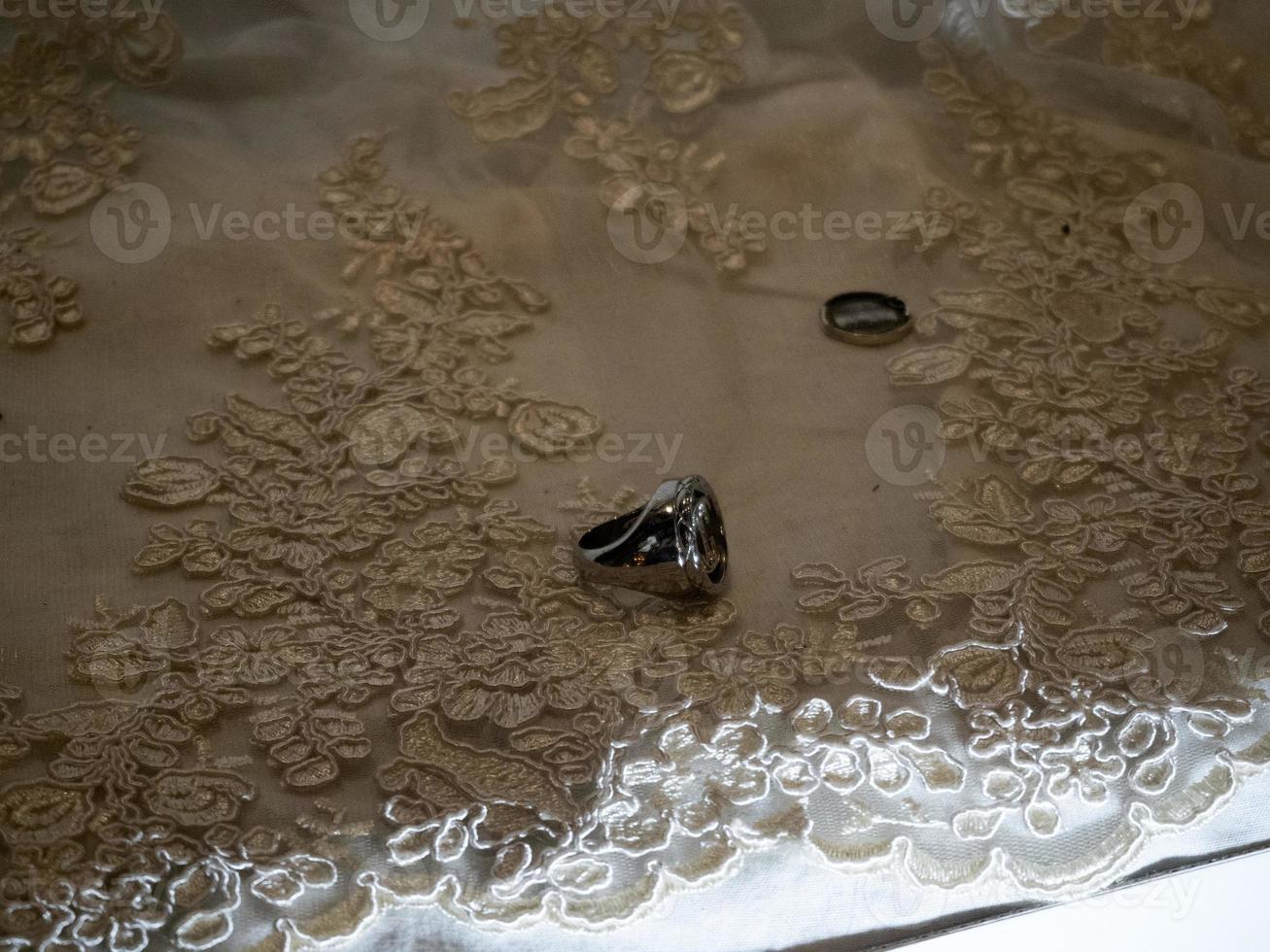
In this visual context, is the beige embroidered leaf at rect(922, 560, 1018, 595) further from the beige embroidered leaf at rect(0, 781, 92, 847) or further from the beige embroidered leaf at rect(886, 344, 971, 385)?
the beige embroidered leaf at rect(0, 781, 92, 847)

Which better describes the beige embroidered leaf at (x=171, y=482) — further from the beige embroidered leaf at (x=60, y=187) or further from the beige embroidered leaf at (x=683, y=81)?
the beige embroidered leaf at (x=683, y=81)

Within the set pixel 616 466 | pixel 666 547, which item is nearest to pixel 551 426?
pixel 616 466

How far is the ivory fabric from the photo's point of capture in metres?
0.76

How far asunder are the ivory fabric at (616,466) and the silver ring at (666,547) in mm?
22

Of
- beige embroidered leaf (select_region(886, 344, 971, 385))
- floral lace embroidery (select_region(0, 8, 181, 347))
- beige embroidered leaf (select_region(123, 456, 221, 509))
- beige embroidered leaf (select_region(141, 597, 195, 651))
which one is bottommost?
beige embroidered leaf (select_region(141, 597, 195, 651))

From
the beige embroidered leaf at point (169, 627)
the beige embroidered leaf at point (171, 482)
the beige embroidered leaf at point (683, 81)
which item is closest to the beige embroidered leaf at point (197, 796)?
the beige embroidered leaf at point (169, 627)

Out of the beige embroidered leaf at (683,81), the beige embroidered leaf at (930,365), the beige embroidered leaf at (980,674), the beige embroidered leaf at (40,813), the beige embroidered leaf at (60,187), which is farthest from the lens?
the beige embroidered leaf at (683,81)

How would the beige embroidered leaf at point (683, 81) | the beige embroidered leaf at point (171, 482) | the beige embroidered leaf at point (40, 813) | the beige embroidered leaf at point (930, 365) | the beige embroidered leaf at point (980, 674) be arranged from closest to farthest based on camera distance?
the beige embroidered leaf at point (40, 813) → the beige embroidered leaf at point (980, 674) → the beige embroidered leaf at point (171, 482) → the beige embroidered leaf at point (930, 365) → the beige embroidered leaf at point (683, 81)

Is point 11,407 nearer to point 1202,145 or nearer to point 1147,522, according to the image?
point 1147,522

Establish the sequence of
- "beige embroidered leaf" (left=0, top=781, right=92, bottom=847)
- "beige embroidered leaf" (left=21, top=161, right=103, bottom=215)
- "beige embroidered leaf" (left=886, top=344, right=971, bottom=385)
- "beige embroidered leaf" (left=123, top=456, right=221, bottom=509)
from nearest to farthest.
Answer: "beige embroidered leaf" (left=0, top=781, right=92, bottom=847) → "beige embroidered leaf" (left=123, top=456, right=221, bottom=509) → "beige embroidered leaf" (left=886, top=344, right=971, bottom=385) → "beige embroidered leaf" (left=21, top=161, right=103, bottom=215)

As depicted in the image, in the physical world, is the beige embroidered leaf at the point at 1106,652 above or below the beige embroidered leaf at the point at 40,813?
above

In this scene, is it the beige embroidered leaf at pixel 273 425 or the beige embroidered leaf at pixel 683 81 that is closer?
the beige embroidered leaf at pixel 273 425

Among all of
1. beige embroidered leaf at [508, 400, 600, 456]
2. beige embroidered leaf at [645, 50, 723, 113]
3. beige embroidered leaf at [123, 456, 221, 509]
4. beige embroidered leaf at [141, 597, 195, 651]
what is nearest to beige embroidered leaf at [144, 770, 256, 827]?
beige embroidered leaf at [141, 597, 195, 651]

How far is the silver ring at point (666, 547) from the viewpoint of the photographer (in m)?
0.88
